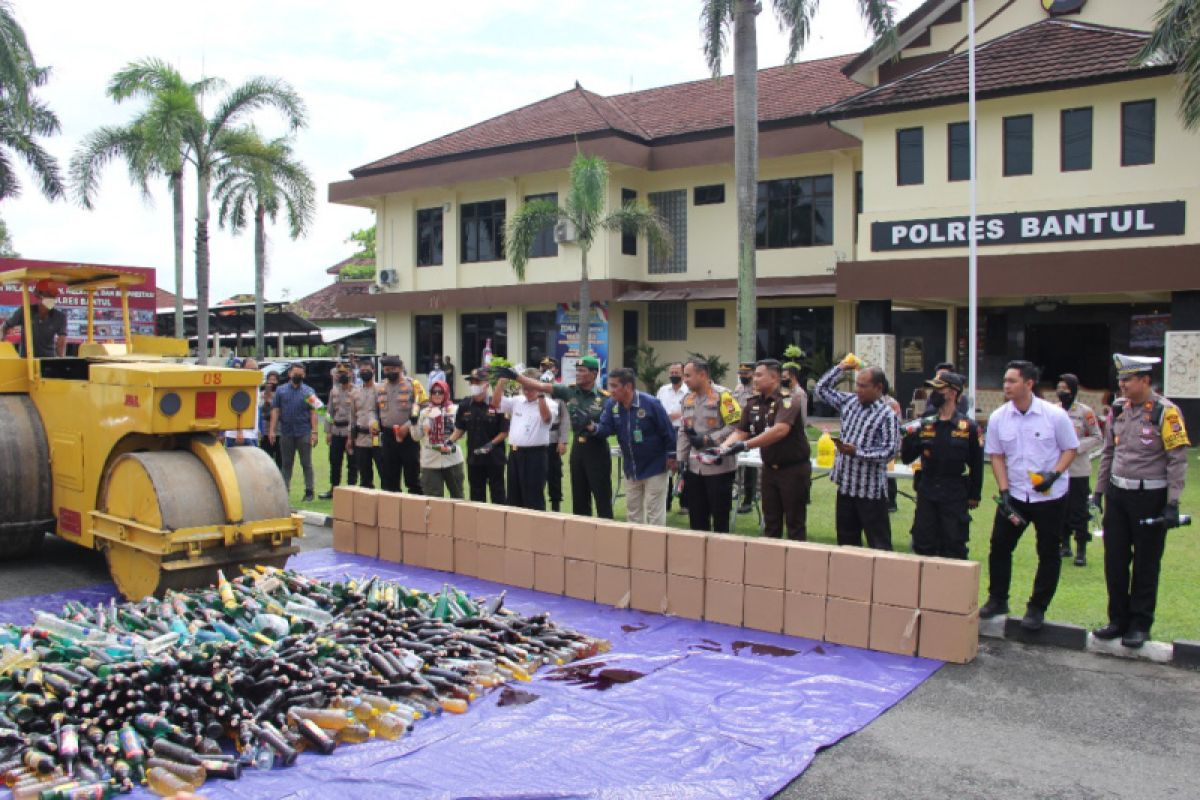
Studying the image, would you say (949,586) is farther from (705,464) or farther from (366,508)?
(366,508)

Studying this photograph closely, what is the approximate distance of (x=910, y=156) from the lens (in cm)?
2009

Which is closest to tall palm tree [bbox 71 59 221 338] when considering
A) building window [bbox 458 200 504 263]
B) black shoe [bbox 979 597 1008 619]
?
building window [bbox 458 200 504 263]

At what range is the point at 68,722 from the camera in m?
4.73

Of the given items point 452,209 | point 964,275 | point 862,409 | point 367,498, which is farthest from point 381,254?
point 862,409

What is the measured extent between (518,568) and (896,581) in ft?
10.1

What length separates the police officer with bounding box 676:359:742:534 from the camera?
9031 mm

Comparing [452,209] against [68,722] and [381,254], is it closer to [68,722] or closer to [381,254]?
[381,254]

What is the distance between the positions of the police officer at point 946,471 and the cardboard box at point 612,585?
2229 mm

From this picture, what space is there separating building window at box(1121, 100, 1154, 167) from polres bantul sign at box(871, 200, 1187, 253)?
0.88m

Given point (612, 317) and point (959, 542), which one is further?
point (612, 317)

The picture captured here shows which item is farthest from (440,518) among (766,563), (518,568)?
(766,563)

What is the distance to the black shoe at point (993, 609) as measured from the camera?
6.77 m

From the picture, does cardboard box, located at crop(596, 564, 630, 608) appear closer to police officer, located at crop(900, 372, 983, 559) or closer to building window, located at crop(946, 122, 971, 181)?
police officer, located at crop(900, 372, 983, 559)

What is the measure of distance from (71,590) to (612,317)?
19.9m
